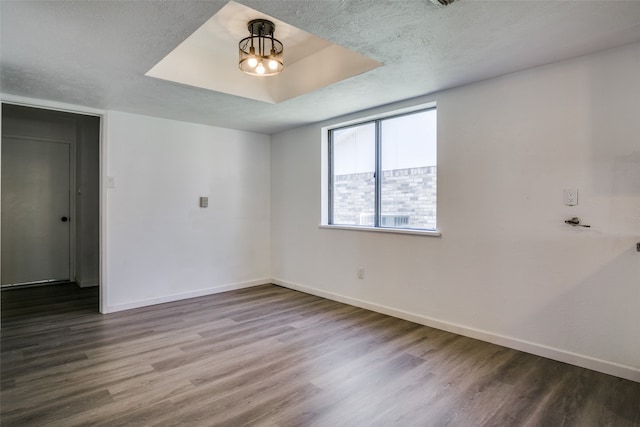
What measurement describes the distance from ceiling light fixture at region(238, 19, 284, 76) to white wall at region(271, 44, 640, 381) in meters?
1.54

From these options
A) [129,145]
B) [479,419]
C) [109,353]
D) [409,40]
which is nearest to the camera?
[479,419]

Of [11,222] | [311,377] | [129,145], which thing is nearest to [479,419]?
[311,377]

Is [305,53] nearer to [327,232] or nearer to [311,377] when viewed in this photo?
[327,232]

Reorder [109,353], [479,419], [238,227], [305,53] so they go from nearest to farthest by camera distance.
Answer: [479,419]
[109,353]
[305,53]
[238,227]

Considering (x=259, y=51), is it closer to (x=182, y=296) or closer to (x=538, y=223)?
(x=538, y=223)

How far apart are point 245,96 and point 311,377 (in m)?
2.56

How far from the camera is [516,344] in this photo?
2.83m

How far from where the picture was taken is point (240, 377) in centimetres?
241

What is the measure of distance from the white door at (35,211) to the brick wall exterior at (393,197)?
4326mm

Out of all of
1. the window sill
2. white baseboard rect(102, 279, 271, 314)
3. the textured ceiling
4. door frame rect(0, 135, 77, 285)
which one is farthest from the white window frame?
door frame rect(0, 135, 77, 285)

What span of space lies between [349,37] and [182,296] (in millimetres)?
3631

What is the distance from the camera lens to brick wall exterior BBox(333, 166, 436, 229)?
3.51 m

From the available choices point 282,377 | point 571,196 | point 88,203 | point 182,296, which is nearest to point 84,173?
point 88,203

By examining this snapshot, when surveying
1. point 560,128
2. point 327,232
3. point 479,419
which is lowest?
point 479,419
